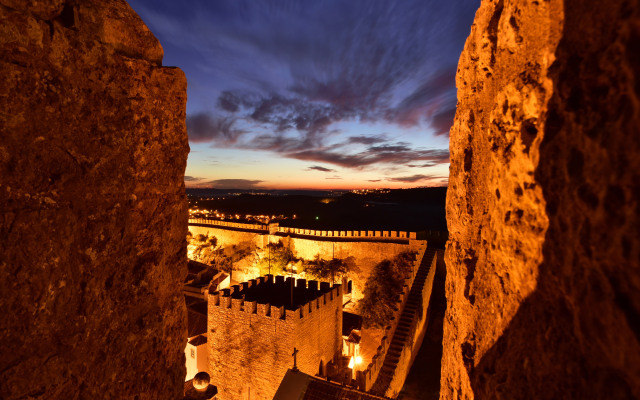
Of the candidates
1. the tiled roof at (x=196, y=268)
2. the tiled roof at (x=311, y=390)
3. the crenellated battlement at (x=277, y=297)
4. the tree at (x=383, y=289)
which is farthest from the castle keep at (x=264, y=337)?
the tiled roof at (x=196, y=268)

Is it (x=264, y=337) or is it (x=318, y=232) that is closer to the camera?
(x=264, y=337)

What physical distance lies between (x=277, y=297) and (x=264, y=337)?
1.80m

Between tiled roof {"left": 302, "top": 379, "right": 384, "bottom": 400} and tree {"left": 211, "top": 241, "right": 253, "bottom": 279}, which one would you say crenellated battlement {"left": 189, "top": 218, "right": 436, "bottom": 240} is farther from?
tiled roof {"left": 302, "top": 379, "right": 384, "bottom": 400}

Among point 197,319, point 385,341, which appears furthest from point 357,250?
point 197,319

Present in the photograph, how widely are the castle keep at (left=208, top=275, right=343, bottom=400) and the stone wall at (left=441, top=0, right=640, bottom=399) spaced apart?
25.8 feet

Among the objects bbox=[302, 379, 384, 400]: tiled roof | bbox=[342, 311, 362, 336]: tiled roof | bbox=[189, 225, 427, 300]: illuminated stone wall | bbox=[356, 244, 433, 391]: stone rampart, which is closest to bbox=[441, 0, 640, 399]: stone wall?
bbox=[302, 379, 384, 400]: tiled roof

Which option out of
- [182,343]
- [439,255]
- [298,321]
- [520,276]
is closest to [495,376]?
[520,276]

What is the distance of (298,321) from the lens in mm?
9094

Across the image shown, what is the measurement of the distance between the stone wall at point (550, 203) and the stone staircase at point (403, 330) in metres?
8.94

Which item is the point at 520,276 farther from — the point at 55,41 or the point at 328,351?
the point at 328,351

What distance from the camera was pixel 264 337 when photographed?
943cm

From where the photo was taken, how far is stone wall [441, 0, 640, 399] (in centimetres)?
87

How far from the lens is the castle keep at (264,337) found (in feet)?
30.2

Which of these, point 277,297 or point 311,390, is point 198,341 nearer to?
point 277,297
